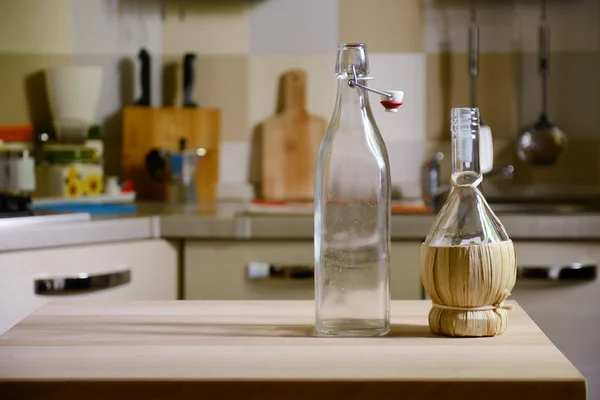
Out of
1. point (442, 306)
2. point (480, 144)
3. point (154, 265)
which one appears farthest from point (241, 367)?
point (154, 265)

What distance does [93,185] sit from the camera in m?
2.29

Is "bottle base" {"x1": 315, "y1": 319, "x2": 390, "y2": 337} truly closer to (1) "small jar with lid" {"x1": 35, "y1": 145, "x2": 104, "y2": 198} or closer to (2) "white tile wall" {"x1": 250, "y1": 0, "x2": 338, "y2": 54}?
(1) "small jar with lid" {"x1": 35, "y1": 145, "x2": 104, "y2": 198}

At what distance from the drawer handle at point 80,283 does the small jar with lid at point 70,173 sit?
483 millimetres

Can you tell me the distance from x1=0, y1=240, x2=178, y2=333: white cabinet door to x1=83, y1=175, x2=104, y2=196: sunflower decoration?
44 centimetres

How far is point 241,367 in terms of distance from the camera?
2.56 feet

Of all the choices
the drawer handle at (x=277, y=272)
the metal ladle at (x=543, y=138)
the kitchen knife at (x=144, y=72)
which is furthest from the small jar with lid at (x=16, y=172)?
the metal ladle at (x=543, y=138)

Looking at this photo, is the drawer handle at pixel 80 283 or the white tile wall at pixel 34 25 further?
the white tile wall at pixel 34 25

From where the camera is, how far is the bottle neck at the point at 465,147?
2.94ft

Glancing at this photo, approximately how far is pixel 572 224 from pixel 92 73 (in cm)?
135

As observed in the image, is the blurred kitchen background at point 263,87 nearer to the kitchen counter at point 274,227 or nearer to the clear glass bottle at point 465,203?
the kitchen counter at point 274,227

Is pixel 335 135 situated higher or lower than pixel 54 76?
lower

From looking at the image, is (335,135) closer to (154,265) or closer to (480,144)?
(480,144)

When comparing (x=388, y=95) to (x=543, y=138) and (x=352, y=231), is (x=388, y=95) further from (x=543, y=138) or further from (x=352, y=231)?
(x=543, y=138)

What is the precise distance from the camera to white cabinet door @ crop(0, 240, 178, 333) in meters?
1.70
